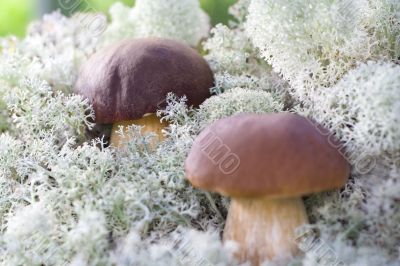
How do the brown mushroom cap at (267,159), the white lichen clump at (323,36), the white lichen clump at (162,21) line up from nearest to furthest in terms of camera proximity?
1. the brown mushroom cap at (267,159)
2. the white lichen clump at (323,36)
3. the white lichen clump at (162,21)

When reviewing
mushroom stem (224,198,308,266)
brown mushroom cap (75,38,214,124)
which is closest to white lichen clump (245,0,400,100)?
brown mushroom cap (75,38,214,124)

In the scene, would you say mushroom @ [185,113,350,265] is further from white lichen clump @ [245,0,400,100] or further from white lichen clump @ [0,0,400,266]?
white lichen clump @ [245,0,400,100]

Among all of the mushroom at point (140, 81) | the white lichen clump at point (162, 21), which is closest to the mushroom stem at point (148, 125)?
the mushroom at point (140, 81)

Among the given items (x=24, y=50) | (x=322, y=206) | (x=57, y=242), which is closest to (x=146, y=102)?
(x=57, y=242)

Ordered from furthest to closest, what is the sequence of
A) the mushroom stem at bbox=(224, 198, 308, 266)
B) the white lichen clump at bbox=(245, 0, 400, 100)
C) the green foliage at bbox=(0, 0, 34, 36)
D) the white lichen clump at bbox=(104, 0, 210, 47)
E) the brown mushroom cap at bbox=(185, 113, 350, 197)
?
the green foliage at bbox=(0, 0, 34, 36)
the white lichen clump at bbox=(104, 0, 210, 47)
the white lichen clump at bbox=(245, 0, 400, 100)
the mushroom stem at bbox=(224, 198, 308, 266)
the brown mushroom cap at bbox=(185, 113, 350, 197)

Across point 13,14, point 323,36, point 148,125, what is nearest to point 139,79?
point 148,125

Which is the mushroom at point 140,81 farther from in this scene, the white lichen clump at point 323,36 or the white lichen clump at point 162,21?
the white lichen clump at point 162,21
